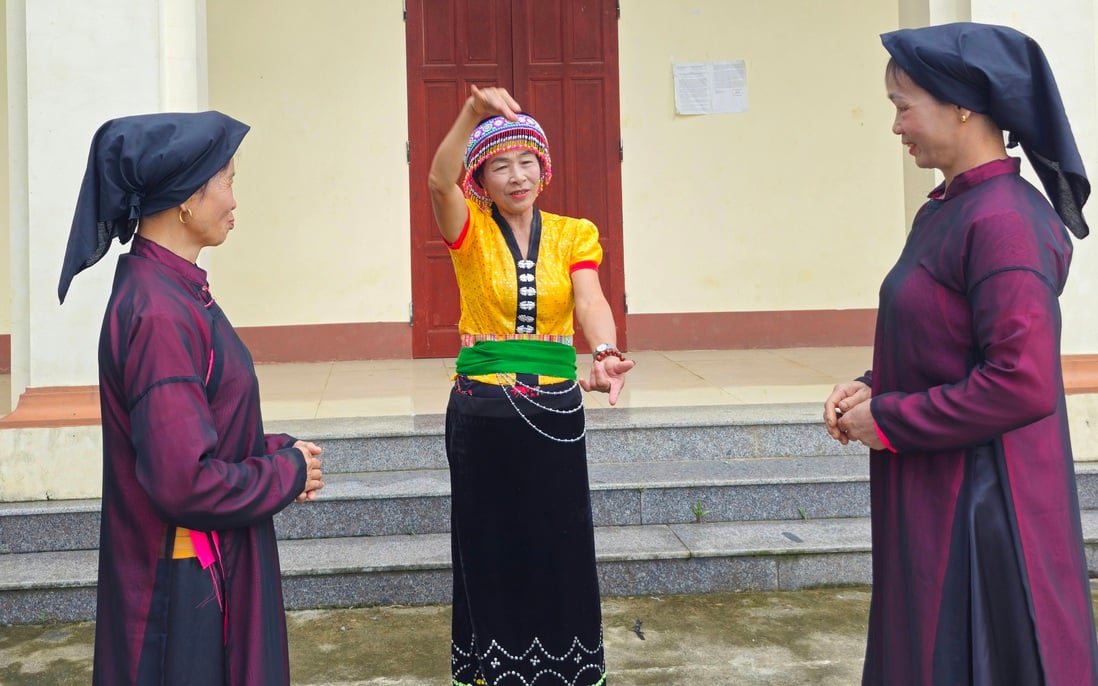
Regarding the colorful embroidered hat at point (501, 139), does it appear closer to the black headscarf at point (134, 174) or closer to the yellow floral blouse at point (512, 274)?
the yellow floral blouse at point (512, 274)

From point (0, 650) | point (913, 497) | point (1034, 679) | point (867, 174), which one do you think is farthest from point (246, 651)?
point (867, 174)

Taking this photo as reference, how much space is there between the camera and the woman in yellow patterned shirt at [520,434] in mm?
3209

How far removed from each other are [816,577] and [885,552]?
92.4 inches

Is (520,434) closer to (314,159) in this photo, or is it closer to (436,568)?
(436,568)

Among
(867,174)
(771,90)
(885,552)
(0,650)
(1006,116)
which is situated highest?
(771,90)

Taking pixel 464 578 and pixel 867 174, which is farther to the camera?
pixel 867 174

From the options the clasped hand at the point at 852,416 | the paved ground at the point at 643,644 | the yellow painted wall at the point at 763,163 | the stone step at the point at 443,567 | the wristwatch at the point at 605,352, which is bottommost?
the paved ground at the point at 643,644

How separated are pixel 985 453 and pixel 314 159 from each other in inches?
263

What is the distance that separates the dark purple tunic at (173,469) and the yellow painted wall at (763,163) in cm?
647

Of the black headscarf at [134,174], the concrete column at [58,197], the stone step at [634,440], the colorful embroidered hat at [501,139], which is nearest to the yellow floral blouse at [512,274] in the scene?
the colorful embroidered hat at [501,139]

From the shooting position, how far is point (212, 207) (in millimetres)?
2254

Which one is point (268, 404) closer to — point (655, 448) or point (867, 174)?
point (655, 448)

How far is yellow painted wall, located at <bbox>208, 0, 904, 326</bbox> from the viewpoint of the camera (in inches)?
322

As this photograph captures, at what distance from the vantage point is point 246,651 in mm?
2201
